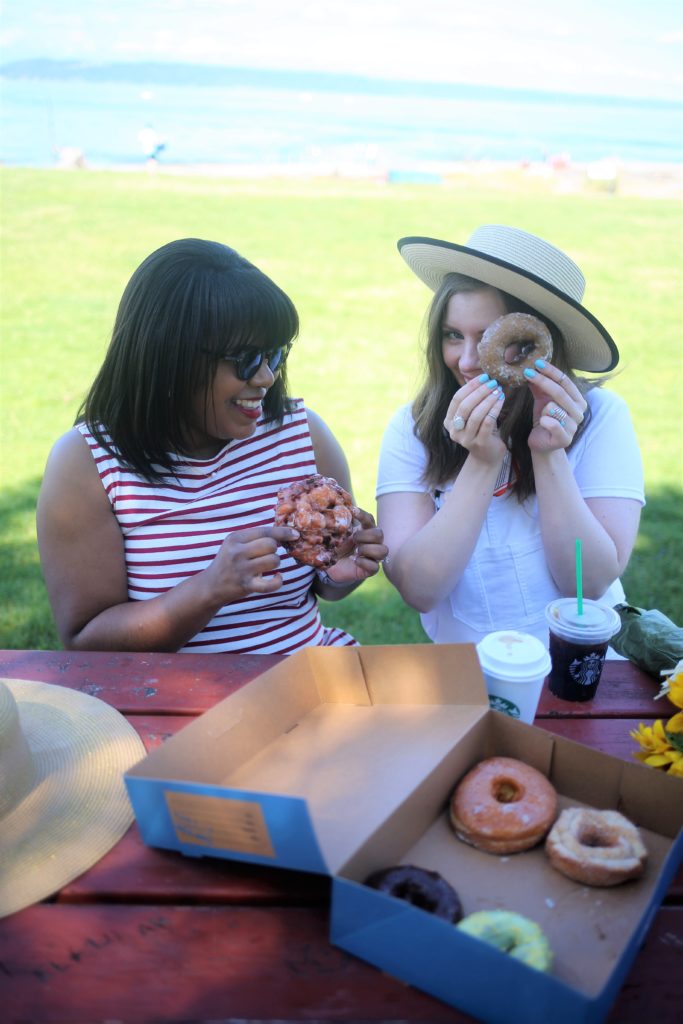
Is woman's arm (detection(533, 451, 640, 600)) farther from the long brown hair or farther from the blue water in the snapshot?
the blue water

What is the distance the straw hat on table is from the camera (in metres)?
1.29

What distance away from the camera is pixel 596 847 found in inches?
50.2

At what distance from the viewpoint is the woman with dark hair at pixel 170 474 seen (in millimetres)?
2064

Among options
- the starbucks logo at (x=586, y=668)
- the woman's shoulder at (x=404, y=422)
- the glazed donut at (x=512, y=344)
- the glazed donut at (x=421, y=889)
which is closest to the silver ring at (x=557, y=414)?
the glazed donut at (x=512, y=344)

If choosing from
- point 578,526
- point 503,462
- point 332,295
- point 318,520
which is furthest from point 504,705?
point 332,295

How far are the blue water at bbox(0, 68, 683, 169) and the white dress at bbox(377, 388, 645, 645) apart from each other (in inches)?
919

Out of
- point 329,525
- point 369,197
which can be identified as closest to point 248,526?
point 329,525

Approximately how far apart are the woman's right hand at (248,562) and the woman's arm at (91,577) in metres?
0.07

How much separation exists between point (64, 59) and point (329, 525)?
8963 centimetres

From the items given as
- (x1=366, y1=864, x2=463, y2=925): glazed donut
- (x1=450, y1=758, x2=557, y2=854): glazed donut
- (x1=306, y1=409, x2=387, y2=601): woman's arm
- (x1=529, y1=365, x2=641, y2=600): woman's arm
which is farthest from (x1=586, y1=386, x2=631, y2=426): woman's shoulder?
(x1=366, y1=864, x2=463, y2=925): glazed donut

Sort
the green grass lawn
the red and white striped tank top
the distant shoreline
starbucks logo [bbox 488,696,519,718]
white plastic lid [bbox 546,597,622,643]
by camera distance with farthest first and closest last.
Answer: the distant shoreline → the green grass lawn → the red and white striped tank top → white plastic lid [bbox 546,597,622,643] → starbucks logo [bbox 488,696,519,718]

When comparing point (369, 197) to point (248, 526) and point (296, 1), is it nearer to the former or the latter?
point (248, 526)

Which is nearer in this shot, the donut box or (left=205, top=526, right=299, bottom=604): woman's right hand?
the donut box

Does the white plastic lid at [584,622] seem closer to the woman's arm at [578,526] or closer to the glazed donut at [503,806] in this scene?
the glazed donut at [503,806]
